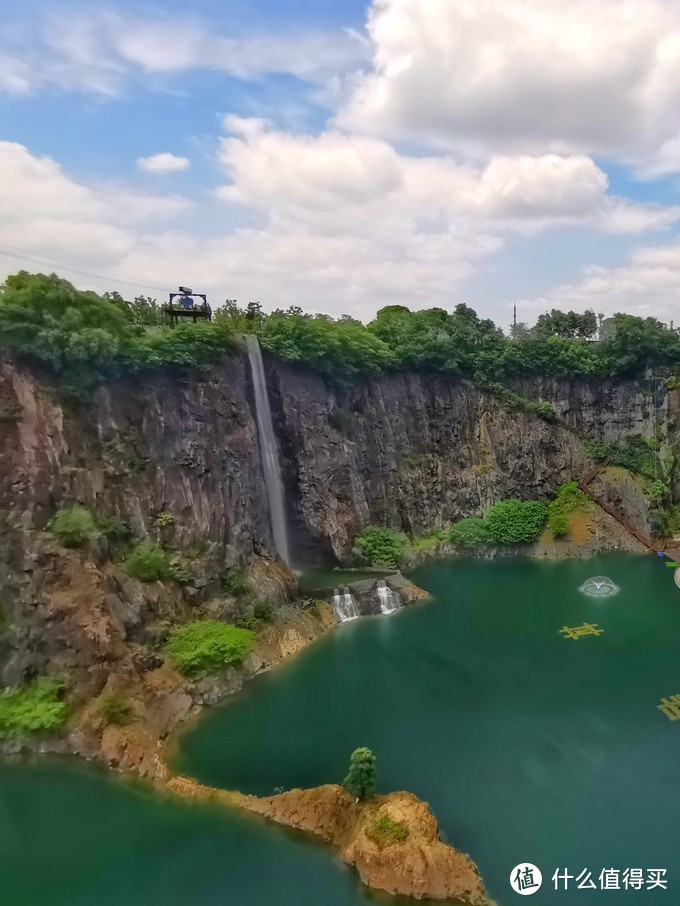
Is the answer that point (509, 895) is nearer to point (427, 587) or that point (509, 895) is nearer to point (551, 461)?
point (427, 587)

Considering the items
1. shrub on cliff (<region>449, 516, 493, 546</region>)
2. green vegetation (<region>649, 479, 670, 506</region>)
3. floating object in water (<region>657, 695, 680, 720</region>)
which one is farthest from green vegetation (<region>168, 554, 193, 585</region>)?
green vegetation (<region>649, 479, 670, 506</region>)

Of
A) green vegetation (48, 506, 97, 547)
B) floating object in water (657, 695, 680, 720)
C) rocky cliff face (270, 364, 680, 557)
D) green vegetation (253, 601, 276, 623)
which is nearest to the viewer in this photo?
floating object in water (657, 695, 680, 720)

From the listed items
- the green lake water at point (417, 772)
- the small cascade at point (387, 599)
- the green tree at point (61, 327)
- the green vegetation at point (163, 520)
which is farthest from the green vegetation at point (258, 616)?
the green tree at point (61, 327)

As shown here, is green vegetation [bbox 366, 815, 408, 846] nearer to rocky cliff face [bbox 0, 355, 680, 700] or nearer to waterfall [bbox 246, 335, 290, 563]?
rocky cliff face [bbox 0, 355, 680, 700]

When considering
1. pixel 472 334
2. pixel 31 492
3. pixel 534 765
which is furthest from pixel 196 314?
pixel 534 765

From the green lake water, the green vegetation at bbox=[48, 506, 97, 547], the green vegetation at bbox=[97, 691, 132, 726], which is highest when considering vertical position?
the green vegetation at bbox=[48, 506, 97, 547]

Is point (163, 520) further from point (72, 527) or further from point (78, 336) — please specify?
point (78, 336)
